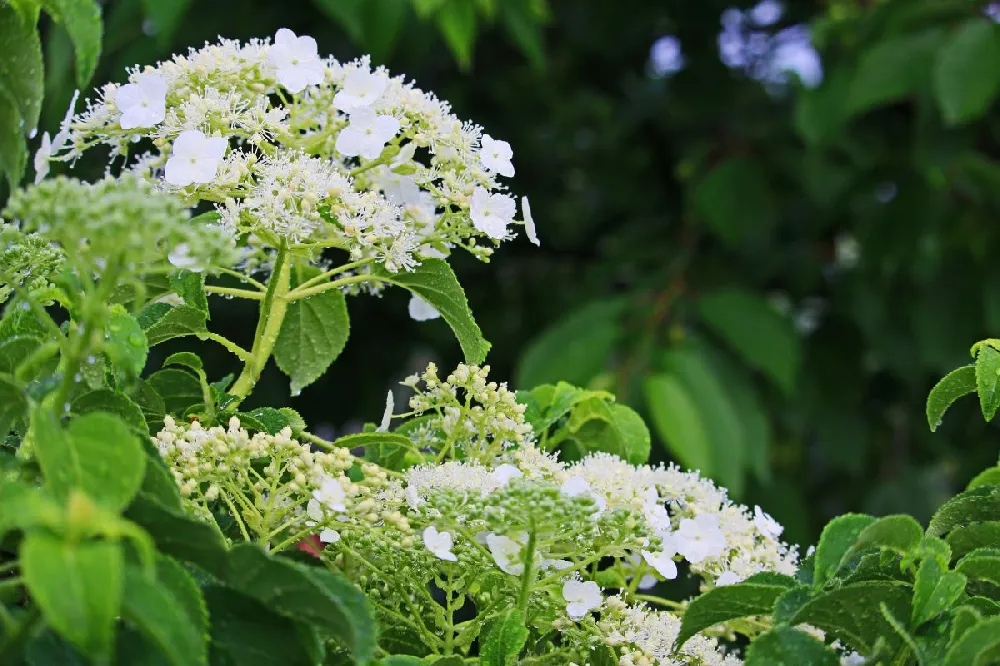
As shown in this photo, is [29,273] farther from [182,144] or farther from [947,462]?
[947,462]

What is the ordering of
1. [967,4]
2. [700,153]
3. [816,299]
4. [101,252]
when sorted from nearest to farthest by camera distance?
[101,252] → [967,4] → [700,153] → [816,299]

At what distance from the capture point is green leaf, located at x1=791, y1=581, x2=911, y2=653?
49 cm

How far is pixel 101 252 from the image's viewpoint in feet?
1.32

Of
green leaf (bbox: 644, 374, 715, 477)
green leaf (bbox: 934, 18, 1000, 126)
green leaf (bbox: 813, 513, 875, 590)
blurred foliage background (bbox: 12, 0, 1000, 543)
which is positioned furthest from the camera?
blurred foliage background (bbox: 12, 0, 1000, 543)

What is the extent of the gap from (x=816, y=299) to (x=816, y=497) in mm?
498

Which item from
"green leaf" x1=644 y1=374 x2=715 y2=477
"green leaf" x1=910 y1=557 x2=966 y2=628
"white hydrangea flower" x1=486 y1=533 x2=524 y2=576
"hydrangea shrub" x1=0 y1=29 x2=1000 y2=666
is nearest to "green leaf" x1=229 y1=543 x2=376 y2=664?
"hydrangea shrub" x1=0 y1=29 x2=1000 y2=666

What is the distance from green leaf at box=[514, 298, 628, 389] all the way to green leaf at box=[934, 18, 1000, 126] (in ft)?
1.91

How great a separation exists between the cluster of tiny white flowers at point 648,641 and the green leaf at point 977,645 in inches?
5.3

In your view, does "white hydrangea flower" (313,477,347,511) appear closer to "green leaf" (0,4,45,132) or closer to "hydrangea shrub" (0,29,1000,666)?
"hydrangea shrub" (0,29,1000,666)

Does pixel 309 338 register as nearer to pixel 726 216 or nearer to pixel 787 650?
pixel 787 650

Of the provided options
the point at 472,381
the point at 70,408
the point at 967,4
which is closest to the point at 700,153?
the point at 967,4

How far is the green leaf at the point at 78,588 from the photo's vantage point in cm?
31

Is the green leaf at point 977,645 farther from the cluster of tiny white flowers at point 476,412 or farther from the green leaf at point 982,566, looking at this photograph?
the cluster of tiny white flowers at point 476,412

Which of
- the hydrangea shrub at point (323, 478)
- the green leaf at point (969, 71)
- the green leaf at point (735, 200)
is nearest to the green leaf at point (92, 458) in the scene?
the hydrangea shrub at point (323, 478)
